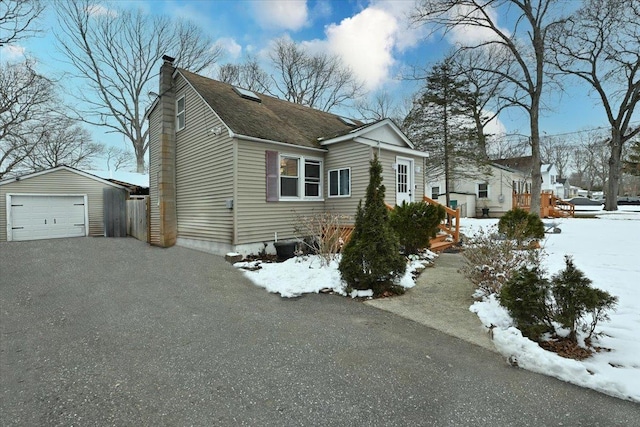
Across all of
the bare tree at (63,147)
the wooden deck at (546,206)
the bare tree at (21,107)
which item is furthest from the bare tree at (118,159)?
the wooden deck at (546,206)

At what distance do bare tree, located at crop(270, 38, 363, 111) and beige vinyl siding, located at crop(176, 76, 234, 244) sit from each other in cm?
1783

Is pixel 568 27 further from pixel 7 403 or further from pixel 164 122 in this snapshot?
pixel 7 403

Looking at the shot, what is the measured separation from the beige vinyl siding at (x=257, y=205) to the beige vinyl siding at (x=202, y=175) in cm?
29

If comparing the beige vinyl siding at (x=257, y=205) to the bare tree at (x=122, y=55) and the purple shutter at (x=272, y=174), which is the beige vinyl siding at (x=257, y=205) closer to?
the purple shutter at (x=272, y=174)

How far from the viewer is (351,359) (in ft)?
10.5

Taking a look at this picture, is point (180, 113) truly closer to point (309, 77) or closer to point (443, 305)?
point (443, 305)

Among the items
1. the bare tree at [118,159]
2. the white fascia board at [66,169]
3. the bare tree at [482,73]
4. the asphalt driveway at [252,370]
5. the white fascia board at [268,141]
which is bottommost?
the asphalt driveway at [252,370]

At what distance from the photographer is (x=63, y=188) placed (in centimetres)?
1310

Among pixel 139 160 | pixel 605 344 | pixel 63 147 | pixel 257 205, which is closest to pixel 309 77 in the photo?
pixel 139 160

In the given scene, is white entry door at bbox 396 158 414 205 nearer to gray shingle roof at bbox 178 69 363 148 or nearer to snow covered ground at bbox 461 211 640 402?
gray shingle roof at bbox 178 69 363 148

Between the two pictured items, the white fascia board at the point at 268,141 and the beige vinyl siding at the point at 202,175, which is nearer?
the white fascia board at the point at 268,141

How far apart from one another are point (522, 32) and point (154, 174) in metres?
18.3

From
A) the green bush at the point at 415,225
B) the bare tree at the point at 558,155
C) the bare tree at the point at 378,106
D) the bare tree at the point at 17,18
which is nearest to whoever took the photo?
the green bush at the point at 415,225

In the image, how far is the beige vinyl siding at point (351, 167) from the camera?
31.1 feet
